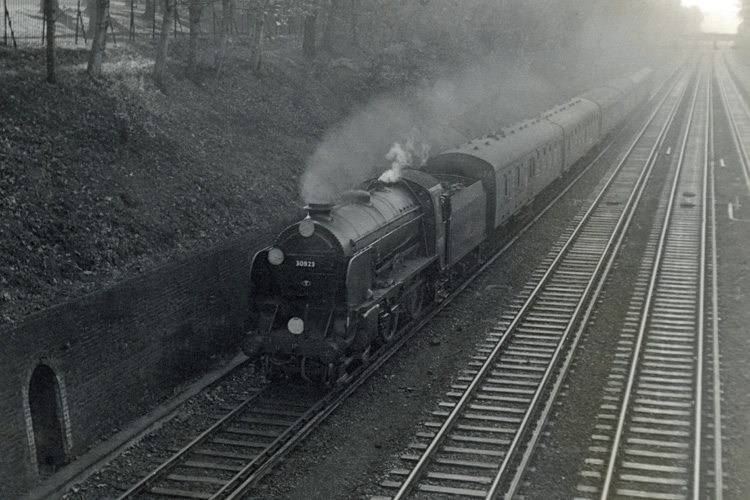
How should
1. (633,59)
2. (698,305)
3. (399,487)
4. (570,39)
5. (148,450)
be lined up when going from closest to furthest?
1. (399,487)
2. (148,450)
3. (698,305)
4. (570,39)
5. (633,59)

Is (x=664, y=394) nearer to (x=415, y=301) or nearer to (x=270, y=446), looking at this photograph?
(x=415, y=301)

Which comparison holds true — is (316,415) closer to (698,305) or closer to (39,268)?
(39,268)

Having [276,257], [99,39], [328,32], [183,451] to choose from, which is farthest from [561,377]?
[328,32]

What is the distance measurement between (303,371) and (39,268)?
4.64 meters

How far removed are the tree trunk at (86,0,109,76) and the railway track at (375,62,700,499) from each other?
12.1m

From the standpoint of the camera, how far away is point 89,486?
11.1 meters

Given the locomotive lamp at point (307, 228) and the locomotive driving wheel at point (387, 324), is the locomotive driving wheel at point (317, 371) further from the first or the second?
the locomotive lamp at point (307, 228)

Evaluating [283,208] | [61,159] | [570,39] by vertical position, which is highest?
[570,39]

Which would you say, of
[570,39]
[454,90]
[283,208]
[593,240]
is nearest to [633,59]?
[570,39]

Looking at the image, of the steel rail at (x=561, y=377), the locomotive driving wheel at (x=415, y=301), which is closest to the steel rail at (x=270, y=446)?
the locomotive driving wheel at (x=415, y=301)

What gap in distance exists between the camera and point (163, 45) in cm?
2239

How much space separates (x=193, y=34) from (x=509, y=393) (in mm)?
15937

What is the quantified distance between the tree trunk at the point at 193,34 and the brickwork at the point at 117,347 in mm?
10266

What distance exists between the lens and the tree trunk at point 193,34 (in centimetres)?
2367
